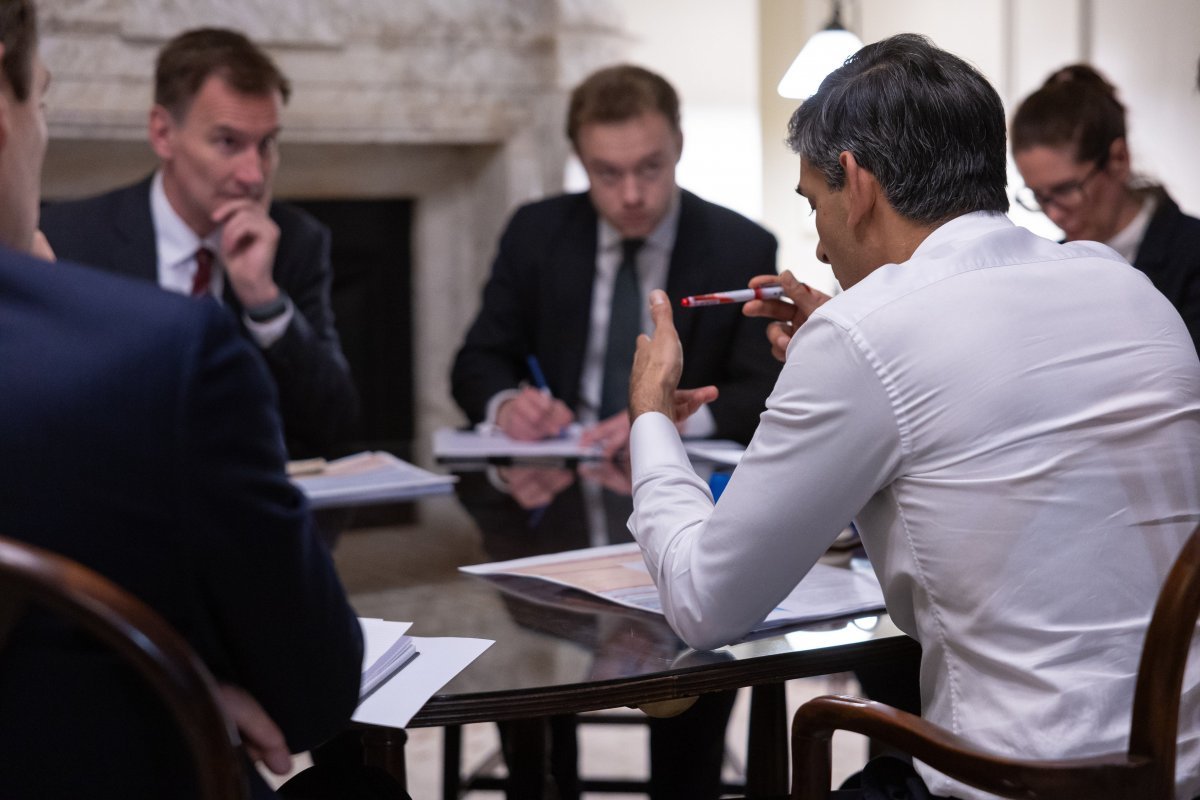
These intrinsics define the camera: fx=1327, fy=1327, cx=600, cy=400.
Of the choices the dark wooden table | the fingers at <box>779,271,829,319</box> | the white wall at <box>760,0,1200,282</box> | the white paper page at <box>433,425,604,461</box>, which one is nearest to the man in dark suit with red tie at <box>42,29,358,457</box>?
the white paper page at <box>433,425,604,461</box>

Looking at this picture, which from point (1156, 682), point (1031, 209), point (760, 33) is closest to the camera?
point (1156, 682)

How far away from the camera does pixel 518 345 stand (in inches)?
108

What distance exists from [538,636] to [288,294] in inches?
60.3

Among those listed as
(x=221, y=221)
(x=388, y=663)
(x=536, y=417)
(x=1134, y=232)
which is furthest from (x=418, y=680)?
(x=1134, y=232)

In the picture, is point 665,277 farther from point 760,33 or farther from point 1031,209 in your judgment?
point 760,33

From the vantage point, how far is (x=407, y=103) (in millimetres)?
3816

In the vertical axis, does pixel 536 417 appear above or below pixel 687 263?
below

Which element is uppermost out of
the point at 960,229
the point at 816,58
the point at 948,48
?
the point at 948,48

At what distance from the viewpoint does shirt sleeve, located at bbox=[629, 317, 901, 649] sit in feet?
3.45

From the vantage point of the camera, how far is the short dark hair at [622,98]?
8.50 ft

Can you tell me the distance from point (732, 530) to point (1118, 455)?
313mm

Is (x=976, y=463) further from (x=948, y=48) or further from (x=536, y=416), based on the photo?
(x=948, y=48)

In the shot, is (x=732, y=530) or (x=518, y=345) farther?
(x=518, y=345)

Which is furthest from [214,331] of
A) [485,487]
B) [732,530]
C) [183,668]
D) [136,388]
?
[485,487]
